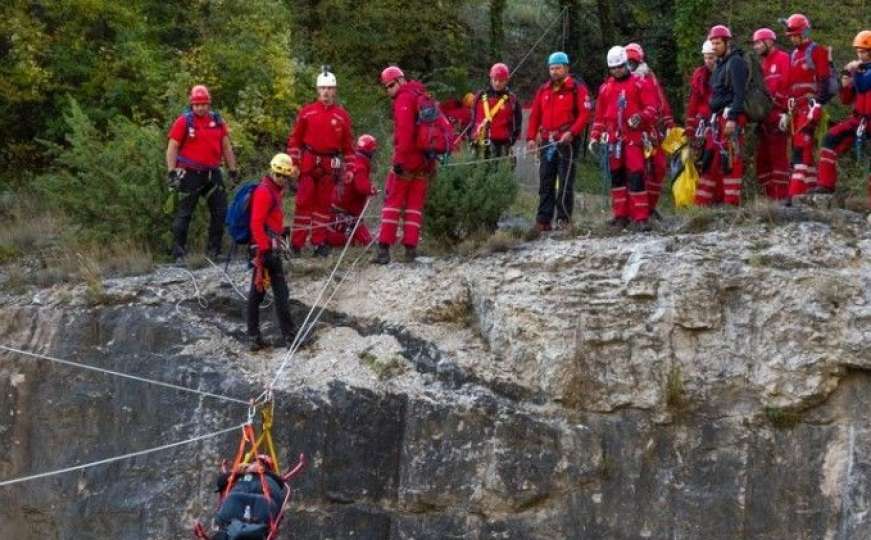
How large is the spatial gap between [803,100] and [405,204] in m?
4.11

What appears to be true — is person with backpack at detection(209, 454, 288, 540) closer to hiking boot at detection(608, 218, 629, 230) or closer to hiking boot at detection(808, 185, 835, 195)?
hiking boot at detection(608, 218, 629, 230)

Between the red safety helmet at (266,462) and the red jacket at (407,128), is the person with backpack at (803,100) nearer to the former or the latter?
the red jacket at (407,128)

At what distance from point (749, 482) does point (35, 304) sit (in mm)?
7441

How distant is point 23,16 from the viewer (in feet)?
64.8

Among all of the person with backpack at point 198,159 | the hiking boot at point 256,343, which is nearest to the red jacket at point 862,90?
the hiking boot at point 256,343

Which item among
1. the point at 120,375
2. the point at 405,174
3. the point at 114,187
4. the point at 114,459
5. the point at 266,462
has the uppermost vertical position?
the point at 405,174

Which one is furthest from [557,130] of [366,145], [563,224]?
[366,145]

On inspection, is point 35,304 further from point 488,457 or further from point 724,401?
point 724,401

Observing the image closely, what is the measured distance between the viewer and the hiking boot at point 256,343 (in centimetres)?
1400

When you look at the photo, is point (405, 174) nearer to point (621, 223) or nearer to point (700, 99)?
point (621, 223)

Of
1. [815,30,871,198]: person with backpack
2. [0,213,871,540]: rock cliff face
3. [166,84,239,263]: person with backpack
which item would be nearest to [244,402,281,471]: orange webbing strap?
[0,213,871,540]: rock cliff face

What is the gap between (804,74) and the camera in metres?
14.4

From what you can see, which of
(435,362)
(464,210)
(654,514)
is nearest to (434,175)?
(464,210)

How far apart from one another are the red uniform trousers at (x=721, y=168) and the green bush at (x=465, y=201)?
6.68 ft
